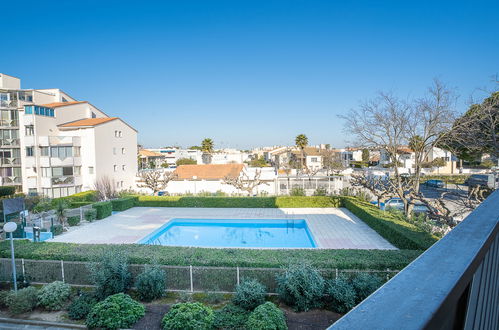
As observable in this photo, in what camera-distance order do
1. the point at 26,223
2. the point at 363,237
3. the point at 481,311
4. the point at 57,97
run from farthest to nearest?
the point at 57,97, the point at 26,223, the point at 363,237, the point at 481,311

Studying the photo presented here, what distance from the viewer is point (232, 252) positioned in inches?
428

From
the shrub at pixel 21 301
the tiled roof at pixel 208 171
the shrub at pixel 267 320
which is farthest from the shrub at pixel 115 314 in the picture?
the tiled roof at pixel 208 171

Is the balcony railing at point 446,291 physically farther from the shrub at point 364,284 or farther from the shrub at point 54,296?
the shrub at point 54,296

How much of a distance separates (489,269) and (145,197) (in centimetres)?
2552

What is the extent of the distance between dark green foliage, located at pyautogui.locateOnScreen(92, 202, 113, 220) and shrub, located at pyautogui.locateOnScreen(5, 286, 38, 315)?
11.9m

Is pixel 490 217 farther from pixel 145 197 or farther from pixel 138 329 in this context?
pixel 145 197

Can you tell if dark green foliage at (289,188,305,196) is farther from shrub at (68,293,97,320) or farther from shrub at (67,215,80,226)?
shrub at (68,293,97,320)

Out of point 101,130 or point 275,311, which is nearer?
point 275,311

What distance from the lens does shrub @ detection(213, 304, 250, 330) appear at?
7.36 meters

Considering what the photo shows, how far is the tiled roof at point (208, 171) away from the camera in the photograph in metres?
34.1

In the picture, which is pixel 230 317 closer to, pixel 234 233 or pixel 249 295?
pixel 249 295

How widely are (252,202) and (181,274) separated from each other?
14331mm

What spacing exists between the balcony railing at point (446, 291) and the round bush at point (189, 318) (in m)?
6.77

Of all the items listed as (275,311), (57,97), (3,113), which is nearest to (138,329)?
(275,311)
